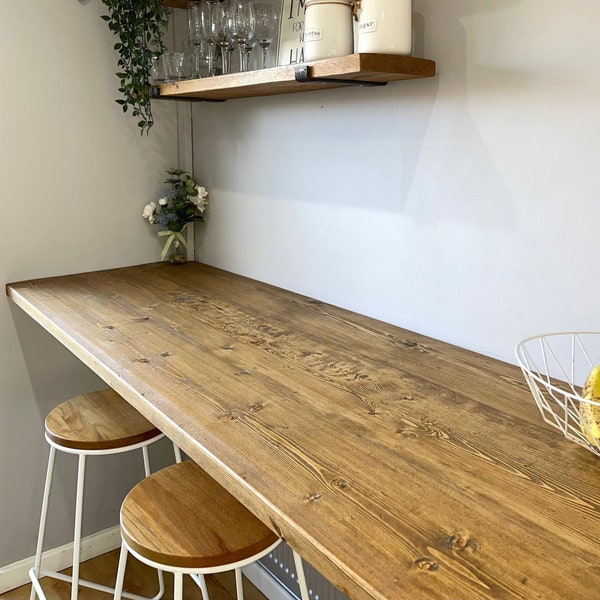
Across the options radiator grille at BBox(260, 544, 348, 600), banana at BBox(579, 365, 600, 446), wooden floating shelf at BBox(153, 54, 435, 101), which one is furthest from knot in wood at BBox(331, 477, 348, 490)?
radiator grille at BBox(260, 544, 348, 600)

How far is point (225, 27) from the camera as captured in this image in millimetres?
1679

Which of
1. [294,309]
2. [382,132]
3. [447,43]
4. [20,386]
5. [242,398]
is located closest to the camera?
[242,398]

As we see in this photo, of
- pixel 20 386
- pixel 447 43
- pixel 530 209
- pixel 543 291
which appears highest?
pixel 447 43

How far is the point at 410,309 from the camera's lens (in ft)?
4.90

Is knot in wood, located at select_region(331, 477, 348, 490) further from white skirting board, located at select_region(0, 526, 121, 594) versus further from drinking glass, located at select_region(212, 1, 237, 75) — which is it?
white skirting board, located at select_region(0, 526, 121, 594)

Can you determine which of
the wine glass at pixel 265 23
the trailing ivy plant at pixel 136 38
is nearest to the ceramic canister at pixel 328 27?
the wine glass at pixel 265 23

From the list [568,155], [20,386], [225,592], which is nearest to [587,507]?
[568,155]

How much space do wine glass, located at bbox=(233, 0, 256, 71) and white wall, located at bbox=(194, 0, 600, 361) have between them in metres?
0.18

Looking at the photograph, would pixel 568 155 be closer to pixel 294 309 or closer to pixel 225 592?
pixel 294 309

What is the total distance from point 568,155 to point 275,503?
2.63 feet

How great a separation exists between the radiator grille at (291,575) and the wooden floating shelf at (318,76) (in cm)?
131

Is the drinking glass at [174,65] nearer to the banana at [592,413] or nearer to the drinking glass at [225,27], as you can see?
the drinking glass at [225,27]

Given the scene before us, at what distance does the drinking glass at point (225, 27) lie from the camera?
1.66 metres

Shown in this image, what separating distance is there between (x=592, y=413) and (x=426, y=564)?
368 millimetres
